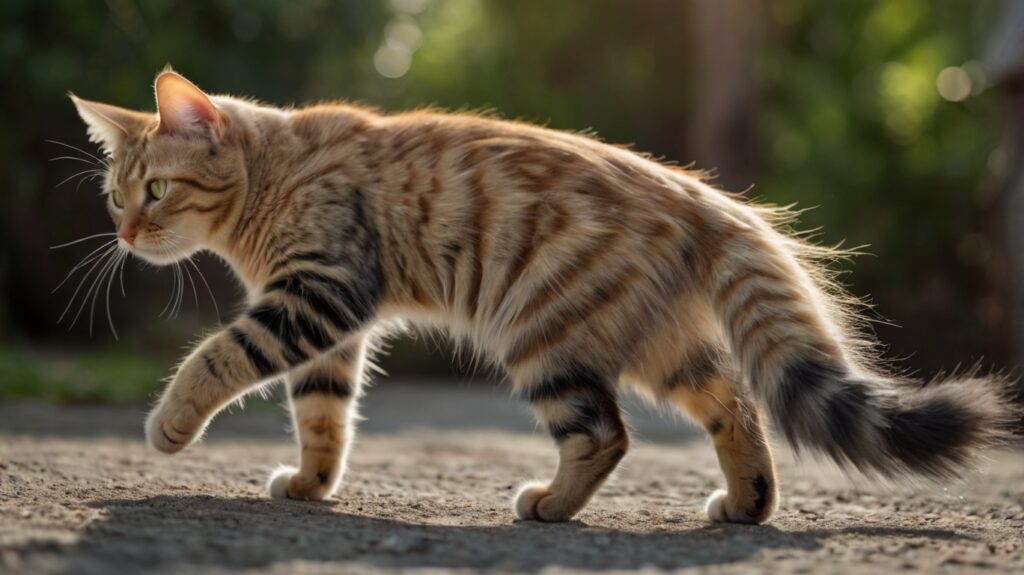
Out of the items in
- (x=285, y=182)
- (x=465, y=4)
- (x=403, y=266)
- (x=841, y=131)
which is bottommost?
(x=403, y=266)

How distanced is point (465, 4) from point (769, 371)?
49.6 feet

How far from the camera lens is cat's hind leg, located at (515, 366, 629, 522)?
12.5 feet

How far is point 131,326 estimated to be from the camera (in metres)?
12.9

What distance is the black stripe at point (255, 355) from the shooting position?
3893 mm

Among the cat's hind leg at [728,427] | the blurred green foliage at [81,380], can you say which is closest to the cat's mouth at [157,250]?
the cat's hind leg at [728,427]

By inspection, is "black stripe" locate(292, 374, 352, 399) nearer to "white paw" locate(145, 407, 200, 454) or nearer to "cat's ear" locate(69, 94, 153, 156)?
"white paw" locate(145, 407, 200, 454)

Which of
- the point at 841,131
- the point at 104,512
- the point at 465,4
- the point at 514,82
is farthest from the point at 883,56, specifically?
→ the point at 104,512

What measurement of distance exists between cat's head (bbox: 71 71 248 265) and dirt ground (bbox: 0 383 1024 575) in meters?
0.97

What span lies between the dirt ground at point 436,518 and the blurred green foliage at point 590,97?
3.58 m

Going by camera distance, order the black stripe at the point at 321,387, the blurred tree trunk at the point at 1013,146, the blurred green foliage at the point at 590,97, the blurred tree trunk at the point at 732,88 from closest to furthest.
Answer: the black stripe at the point at 321,387 → the blurred tree trunk at the point at 1013,146 → the blurred green foliage at the point at 590,97 → the blurred tree trunk at the point at 732,88

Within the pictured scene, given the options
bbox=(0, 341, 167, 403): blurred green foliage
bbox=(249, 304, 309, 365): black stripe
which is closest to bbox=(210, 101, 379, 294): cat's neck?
bbox=(249, 304, 309, 365): black stripe

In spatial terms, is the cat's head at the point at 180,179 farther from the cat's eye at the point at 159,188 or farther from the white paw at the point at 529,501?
the white paw at the point at 529,501

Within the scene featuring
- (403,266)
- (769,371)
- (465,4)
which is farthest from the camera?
(465,4)

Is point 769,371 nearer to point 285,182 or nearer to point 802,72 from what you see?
point 285,182
